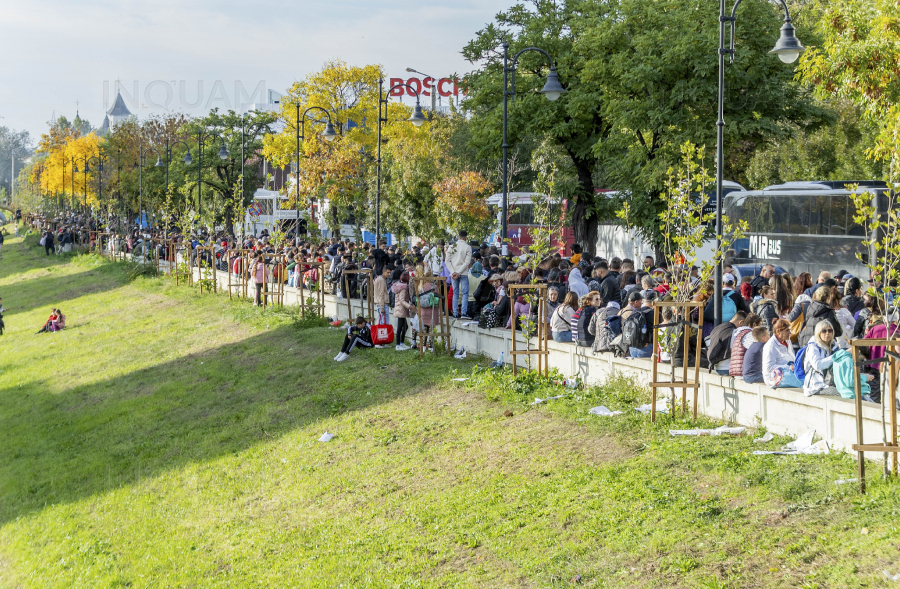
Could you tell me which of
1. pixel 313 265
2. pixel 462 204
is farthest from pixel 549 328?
pixel 462 204

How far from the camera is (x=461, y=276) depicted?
2102 centimetres

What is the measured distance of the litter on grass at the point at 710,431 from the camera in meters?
11.6

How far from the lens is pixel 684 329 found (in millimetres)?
12734

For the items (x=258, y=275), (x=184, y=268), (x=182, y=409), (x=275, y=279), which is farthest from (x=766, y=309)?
(x=184, y=268)

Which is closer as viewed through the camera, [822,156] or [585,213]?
[585,213]

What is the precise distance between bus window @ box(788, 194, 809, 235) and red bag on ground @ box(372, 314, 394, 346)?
1529cm

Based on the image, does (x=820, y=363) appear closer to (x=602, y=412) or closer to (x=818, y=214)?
(x=602, y=412)

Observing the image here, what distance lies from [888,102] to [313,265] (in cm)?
1542

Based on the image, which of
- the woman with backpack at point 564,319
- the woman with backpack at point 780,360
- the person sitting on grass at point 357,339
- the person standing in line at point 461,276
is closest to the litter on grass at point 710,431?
the woman with backpack at point 780,360

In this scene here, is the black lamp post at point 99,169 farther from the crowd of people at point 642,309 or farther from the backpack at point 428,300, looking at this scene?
the backpack at point 428,300

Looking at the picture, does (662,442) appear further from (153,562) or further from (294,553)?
(153,562)

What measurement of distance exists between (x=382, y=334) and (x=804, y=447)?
40.1ft

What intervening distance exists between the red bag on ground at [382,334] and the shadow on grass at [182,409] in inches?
19.6

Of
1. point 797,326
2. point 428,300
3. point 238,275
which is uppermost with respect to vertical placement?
point 238,275
